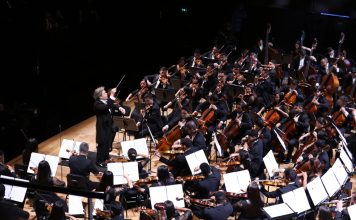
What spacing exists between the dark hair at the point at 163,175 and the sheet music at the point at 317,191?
229 centimetres

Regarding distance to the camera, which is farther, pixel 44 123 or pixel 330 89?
pixel 330 89

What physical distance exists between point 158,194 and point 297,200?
2.19 metres

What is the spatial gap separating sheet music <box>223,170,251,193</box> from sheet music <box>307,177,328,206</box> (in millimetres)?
1249

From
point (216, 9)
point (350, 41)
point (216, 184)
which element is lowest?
point (216, 184)

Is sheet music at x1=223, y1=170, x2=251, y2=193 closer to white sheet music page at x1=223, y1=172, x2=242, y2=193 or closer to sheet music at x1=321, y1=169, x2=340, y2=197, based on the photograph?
white sheet music page at x1=223, y1=172, x2=242, y2=193

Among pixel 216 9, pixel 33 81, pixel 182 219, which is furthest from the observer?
pixel 216 9

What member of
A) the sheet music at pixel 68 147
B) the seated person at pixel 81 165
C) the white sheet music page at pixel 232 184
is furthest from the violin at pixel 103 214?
the sheet music at pixel 68 147

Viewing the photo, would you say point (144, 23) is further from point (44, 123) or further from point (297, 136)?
point (297, 136)

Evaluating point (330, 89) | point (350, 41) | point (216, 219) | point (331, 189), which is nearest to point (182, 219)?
point (216, 219)

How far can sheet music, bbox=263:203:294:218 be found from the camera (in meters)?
8.08

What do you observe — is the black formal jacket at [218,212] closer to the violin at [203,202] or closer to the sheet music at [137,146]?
the violin at [203,202]

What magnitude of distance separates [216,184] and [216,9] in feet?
52.2

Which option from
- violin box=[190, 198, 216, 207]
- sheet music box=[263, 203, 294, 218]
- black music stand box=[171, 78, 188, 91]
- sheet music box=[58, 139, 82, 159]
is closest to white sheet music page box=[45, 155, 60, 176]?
sheet music box=[58, 139, 82, 159]

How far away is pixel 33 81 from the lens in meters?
14.4
